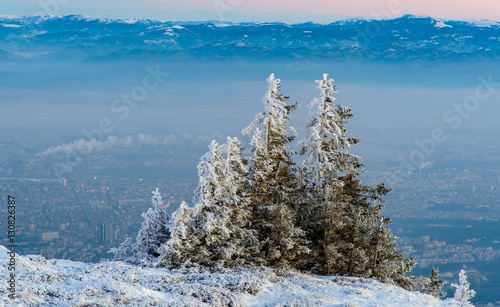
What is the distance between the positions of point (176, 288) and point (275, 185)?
44.3 feet

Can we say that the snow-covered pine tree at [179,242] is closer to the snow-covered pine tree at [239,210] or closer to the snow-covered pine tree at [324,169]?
the snow-covered pine tree at [239,210]

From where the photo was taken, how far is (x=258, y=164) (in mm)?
33188

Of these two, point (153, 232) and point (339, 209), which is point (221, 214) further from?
point (339, 209)

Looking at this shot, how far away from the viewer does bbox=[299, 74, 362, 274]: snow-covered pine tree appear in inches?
1275

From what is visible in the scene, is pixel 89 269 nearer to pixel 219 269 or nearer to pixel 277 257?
pixel 219 269

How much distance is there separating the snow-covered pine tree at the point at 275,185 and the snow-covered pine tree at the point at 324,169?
3.41 ft

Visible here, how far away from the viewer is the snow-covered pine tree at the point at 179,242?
1123 inches

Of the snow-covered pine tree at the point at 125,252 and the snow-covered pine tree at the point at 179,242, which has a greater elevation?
the snow-covered pine tree at the point at 179,242

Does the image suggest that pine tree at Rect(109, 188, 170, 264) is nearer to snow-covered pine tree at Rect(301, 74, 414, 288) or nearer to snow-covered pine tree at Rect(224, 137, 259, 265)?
snow-covered pine tree at Rect(224, 137, 259, 265)

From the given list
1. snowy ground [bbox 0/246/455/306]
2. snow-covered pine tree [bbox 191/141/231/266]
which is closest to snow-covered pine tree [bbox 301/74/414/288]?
snowy ground [bbox 0/246/455/306]

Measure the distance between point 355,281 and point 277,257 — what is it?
18.0 ft

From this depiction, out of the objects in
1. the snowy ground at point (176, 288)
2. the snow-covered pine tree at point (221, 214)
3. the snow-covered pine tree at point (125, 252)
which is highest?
the snow-covered pine tree at point (221, 214)

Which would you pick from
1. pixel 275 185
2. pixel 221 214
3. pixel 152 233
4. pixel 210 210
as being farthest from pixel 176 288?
pixel 275 185

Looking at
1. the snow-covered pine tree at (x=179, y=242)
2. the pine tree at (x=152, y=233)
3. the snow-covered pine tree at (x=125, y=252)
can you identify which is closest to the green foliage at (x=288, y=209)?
the snow-covered pine tree at (x=179, y=242)
